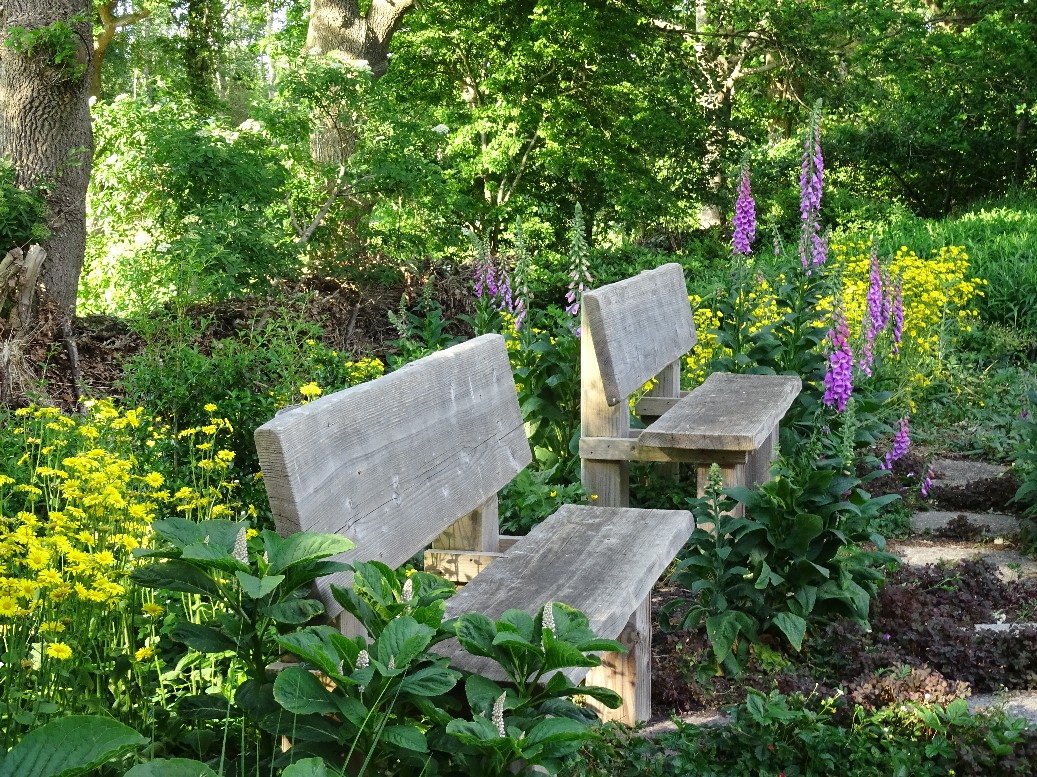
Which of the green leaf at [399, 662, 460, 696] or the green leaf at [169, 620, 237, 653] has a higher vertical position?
the green leaf at [169, 620, 237, 653]

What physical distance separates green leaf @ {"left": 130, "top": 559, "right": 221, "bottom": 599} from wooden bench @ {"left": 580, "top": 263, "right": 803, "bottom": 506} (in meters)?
2.52

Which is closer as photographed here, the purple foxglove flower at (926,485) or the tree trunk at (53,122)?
the purple foxglove flower at (926,485)

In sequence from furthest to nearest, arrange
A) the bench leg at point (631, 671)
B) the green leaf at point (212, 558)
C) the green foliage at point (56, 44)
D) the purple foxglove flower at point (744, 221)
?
the green foliage at point (56, 44)
the purple foxglove flower at point (744, 221)
the bench leg at point (631, 671)
the green leaf at point (212, 558)

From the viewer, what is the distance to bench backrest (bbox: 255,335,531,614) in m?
2.23

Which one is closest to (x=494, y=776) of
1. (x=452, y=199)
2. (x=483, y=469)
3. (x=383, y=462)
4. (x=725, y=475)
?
(x=383, y=462)

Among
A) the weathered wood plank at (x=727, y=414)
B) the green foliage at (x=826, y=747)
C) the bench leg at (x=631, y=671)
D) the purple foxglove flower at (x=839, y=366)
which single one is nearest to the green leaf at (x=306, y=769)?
the green foliage at (x=826, y=747)

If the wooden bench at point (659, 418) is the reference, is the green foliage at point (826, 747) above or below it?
below

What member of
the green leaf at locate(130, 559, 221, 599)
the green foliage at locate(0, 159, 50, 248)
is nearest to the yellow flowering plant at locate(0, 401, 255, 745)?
the green leaf at locate(130, 559, 221, 599)

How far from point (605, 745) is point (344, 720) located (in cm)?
115

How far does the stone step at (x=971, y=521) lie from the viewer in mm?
5164

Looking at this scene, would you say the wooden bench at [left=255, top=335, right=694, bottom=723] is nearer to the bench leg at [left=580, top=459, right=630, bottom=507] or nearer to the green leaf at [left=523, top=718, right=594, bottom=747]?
the green leaf at [left=523, top=718, right=594, bottom=747]

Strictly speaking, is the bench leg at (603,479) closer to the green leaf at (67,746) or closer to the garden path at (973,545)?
the garden path at (973,545)

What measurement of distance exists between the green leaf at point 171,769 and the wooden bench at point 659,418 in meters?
2.81

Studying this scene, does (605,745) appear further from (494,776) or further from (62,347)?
(62,347)
